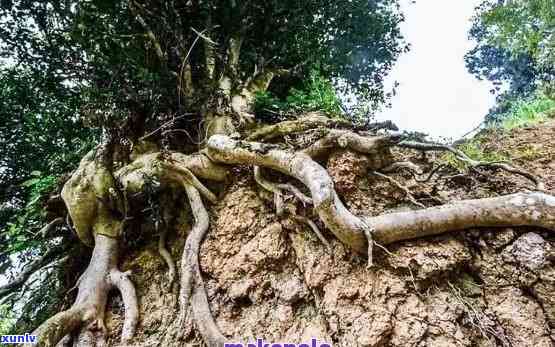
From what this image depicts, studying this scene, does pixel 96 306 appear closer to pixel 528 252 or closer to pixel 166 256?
pixel 166 256

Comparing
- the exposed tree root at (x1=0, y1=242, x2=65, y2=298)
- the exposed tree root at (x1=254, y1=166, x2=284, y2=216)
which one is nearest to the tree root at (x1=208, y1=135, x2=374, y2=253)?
the exposed tree root at (x1=254, y1=166, x2=284, y2=216)

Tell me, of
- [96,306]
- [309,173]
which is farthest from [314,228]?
[96,306]

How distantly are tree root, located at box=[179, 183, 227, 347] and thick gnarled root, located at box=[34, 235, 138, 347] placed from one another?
600 millimetres

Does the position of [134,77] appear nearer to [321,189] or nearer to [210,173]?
[210,173]

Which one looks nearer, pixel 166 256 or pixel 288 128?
pixel 166 256

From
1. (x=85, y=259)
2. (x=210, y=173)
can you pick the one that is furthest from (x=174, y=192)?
(x=85, y=259)

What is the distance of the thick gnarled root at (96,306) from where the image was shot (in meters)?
2.96

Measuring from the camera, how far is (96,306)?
11.0 feet

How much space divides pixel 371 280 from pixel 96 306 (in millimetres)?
2527

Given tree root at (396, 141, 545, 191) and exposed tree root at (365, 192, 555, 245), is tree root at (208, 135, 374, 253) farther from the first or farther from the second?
tree root at (396, 141, 545, 191)

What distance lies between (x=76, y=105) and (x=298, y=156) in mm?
4444

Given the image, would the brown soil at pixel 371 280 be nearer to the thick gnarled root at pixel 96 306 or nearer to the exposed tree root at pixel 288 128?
the thick gnarled root at pixel 96 306

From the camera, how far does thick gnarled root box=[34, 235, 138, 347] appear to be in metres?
2.96

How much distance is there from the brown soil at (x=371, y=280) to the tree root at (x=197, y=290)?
4.3 inches
